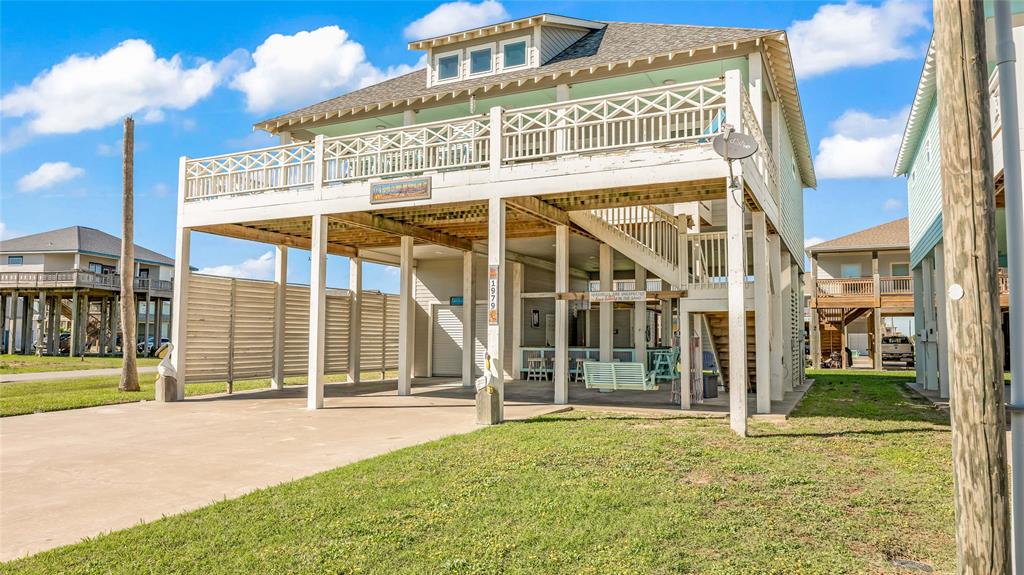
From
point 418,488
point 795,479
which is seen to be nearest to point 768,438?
point 795,479

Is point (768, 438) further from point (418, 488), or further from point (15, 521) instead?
point (15, 521)

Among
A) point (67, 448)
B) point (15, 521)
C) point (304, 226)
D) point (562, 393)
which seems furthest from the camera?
point (304, 226)

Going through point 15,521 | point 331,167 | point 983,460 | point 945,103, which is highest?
point 331,167

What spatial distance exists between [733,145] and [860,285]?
24.5 m

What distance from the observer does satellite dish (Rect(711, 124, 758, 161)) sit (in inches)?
342

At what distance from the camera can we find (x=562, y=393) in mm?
12641

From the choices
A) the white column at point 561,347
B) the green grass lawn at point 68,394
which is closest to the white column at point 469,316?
the white column at point 561,347

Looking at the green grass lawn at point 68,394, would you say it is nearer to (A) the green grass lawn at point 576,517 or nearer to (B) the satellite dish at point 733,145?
(A) the green grass lawn at point 576,517

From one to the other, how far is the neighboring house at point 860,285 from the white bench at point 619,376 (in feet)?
59.1

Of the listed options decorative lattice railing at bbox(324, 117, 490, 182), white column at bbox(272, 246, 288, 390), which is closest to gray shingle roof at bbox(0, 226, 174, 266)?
white column at bbox(272, 246, 288, 390)

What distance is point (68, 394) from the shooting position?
14.3m

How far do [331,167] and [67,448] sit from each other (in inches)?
263

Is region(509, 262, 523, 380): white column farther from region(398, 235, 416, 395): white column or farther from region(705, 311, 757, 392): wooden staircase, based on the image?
region(705, 311, 757, 392): wooden staircase

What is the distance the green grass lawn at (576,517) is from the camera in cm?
401
